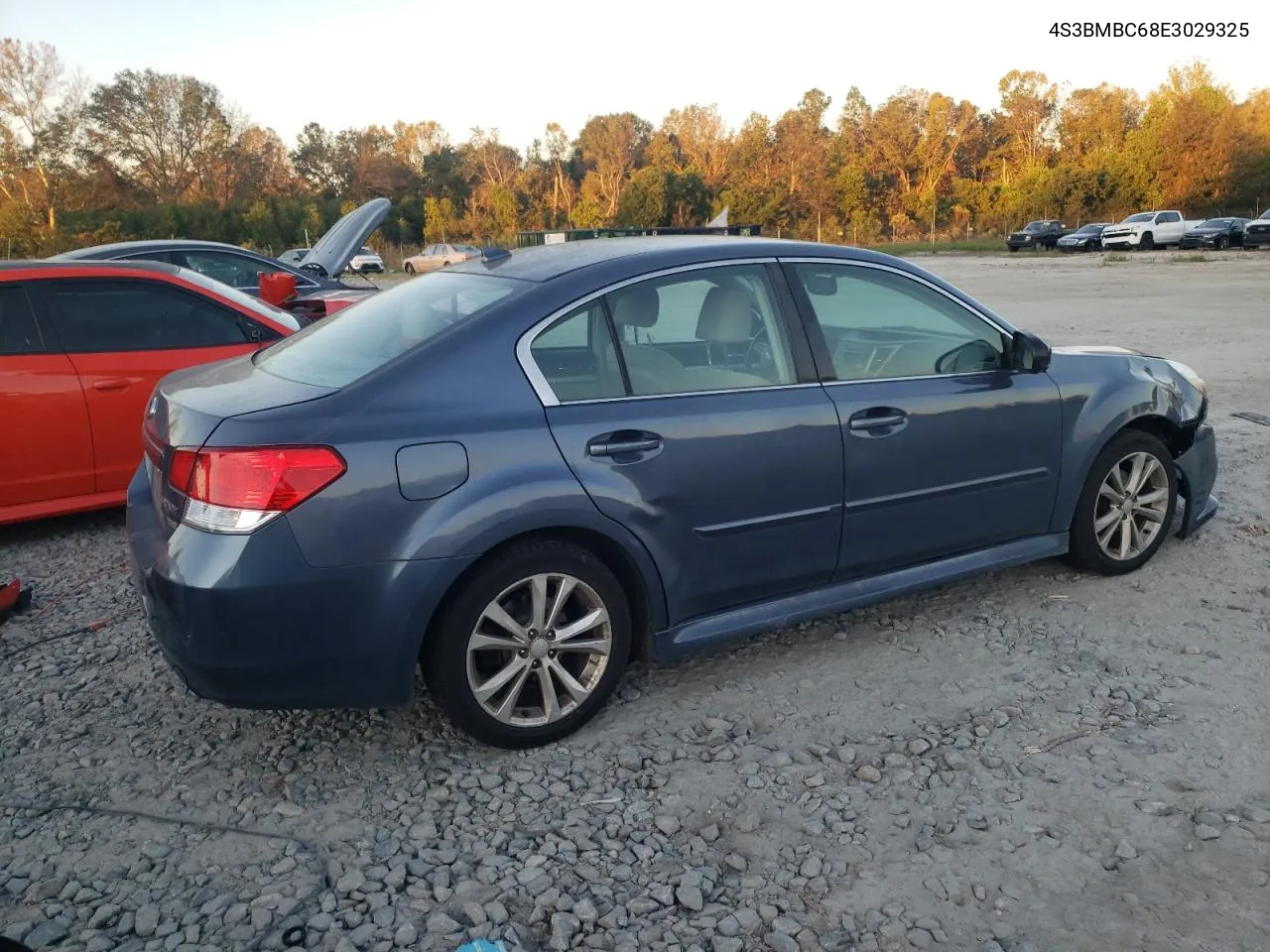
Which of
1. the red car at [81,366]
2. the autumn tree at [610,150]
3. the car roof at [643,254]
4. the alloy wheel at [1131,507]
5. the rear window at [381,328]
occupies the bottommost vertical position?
the alloy wheel at [1131,507]

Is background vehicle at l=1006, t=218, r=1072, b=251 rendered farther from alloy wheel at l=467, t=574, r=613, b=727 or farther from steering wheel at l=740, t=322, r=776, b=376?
alloy wheel at l=467, t=574, r=613, b=727

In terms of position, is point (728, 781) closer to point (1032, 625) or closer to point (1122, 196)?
point (1032, 625)

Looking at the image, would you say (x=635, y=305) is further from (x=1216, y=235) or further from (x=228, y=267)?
(x=1216, y=235)

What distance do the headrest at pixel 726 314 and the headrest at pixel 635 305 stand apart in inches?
8.5

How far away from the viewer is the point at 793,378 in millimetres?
3729

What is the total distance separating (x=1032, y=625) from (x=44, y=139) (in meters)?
65.3

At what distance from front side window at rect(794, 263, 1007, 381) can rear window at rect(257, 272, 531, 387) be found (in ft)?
3.87

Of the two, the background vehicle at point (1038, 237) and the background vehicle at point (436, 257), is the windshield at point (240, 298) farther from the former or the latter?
the background vehicle at point (1038, 237)

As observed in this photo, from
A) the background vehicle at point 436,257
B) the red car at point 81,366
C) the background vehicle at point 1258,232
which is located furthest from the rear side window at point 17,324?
the background vehicle at point 1258,232

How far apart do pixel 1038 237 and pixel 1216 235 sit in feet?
27.8

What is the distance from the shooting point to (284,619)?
Answer: 9.68 feet

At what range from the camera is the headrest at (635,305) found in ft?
11.5

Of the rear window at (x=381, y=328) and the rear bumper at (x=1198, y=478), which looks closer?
the rear window at (x=381, y=328)

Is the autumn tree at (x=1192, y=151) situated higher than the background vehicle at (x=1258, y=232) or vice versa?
the autumn tree at (x=1192, y=151)
